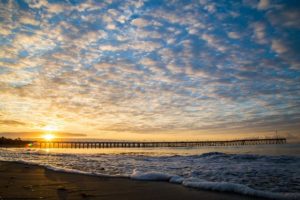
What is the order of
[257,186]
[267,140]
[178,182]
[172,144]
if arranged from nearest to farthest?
[257,186] < [178,182] < [172,144] < [267,140]

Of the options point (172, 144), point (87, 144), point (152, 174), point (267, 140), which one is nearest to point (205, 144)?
point (172, 144)

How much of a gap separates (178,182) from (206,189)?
3.47ft

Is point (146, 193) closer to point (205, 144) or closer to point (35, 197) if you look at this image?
point (35, 197)

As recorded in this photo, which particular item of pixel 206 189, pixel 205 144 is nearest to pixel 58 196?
pixel 206 189

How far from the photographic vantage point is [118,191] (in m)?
4.78

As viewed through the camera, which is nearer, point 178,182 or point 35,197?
point 35,197

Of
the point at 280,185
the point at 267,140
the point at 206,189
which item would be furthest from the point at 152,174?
the point at 267,140

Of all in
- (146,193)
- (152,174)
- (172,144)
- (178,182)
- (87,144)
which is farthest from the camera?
(172,144)

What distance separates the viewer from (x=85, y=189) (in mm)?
4926

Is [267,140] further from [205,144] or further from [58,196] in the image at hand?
[58,196]

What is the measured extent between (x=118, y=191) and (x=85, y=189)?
738mm

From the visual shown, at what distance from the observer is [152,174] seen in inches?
274

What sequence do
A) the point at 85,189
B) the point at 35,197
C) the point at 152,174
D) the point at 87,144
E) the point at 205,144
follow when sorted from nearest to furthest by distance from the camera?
the point at 35,197
the point at 85,189
the point at 152,174
the point at 87,144
the point at 205,144

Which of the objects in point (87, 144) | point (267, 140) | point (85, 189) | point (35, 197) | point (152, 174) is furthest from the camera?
point (267, 140)
